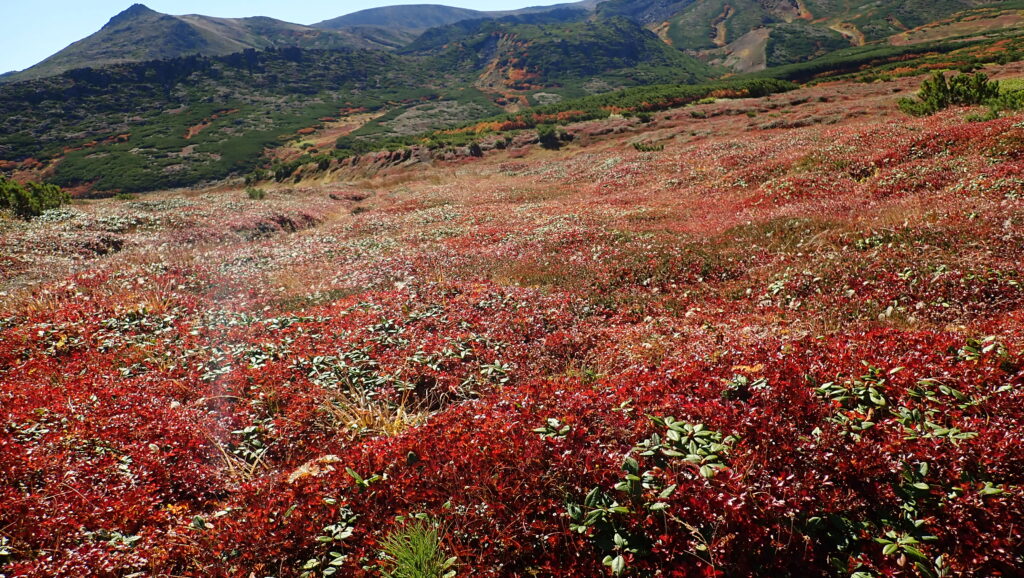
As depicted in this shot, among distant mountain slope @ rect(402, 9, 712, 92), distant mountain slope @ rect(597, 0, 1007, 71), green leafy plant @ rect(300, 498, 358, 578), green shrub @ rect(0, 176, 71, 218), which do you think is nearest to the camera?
green leafy plant @ rect(300, 498, 358, 578)

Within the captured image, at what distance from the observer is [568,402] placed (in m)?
5.11

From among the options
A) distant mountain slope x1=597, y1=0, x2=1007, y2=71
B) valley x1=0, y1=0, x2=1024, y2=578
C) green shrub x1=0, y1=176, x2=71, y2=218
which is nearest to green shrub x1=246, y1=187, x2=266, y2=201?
green shrub x1=0, y1=176, x2=71, y2=218

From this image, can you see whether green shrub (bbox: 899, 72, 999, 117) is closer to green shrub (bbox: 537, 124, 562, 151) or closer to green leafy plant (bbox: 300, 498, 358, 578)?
green leafy plant (bbox: 300, 498, 358, 578)

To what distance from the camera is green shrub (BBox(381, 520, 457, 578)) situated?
3337 millimetres

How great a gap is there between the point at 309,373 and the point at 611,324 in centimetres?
573

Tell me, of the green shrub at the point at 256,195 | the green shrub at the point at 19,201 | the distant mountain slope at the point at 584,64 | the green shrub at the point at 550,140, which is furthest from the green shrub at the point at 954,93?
the distant mountain slope at the point at 584,64

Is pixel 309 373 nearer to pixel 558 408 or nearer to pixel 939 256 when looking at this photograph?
pixel 558 408

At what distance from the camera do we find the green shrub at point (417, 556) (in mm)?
3337

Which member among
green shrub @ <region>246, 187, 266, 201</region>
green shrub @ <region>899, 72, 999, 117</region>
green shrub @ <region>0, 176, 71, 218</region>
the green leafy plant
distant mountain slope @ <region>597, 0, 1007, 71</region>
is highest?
distant mountain slope @ <region>597, 0, 1007, 71</region>

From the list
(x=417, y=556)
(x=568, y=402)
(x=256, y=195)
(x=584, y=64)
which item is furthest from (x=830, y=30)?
(x=417, y=556)

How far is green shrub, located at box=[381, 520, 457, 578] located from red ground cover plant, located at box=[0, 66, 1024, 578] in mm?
133

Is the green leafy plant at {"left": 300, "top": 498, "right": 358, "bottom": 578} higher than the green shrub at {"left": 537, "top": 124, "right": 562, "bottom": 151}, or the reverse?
the green shrub at {"left": 537, "top": 124, "right": 562, "bottom": 151}

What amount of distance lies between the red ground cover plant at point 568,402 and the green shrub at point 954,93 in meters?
12.0

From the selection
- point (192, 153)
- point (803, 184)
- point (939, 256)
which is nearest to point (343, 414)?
point (939, 256)
